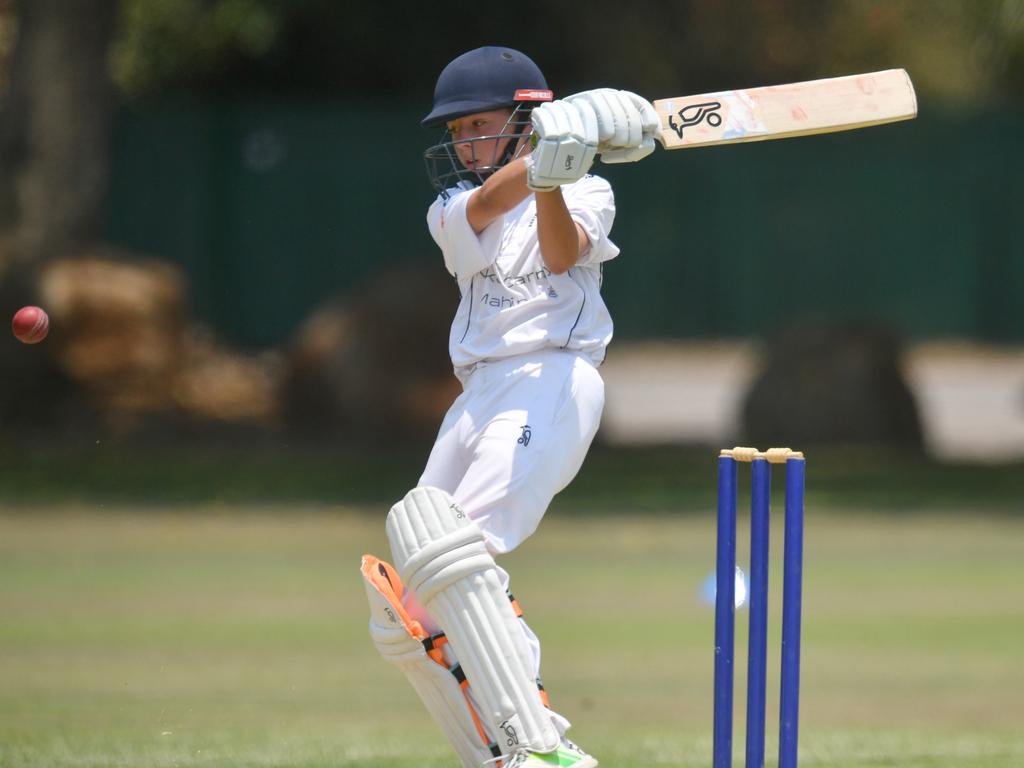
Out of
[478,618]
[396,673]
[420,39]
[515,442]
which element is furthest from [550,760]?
[420,39]

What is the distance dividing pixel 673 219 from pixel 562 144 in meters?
13.3

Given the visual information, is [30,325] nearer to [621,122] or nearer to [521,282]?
[521,282]

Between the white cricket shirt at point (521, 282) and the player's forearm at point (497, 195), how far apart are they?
2 cm

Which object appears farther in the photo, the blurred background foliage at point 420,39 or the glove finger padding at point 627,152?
the blurred background foliage at point 420,39

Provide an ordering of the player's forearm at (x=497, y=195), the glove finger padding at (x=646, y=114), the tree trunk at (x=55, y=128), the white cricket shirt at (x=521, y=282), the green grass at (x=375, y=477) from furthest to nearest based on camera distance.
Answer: the tree trunk at (x=55, y=128) → the green grass at (x=375, y=477) → the white cricket shirt at (x=521, y=282) → the player's forearm at (x=497, y=195) → the glove finger padding at (x=646, y=114)

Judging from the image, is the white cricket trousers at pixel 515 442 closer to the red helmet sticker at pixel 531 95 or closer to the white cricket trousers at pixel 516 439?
the white cricket trousers at pixel 516 439

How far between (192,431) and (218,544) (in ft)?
12.6

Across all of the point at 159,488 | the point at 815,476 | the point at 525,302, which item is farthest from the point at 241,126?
the point at 525,302

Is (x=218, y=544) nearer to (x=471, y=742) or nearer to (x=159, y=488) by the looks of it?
(x=159, y=488)

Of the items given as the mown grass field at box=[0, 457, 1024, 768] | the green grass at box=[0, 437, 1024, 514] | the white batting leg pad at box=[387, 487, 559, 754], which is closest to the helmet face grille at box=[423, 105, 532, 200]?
the white batting leg pad at box=[387, 487, 559, 754]

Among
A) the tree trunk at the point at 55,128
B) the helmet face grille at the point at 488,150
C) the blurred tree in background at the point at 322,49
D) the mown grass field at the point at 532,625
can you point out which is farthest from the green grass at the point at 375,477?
A: the helmet face grille at the point at 488,150

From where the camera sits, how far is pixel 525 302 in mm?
3244

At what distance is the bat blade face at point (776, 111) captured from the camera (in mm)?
3105

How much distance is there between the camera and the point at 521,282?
326 cm
